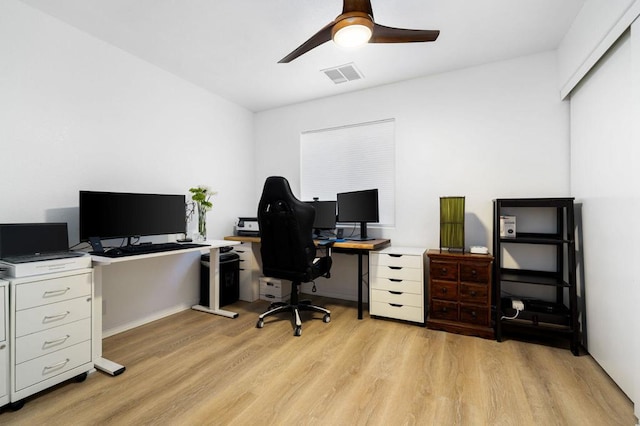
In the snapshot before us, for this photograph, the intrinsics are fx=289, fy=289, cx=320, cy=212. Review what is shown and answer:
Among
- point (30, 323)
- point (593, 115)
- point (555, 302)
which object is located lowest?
point (555, 302)

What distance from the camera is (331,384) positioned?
1947 mm

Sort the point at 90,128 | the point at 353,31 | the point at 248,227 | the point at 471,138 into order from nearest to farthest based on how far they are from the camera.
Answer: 1. the point at 353,31
2. the point at 90,128
3. the point at 471,138
4. the point at 248,227

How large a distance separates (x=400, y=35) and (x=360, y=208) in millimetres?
1937

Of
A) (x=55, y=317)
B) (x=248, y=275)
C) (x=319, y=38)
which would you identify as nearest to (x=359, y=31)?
(x=319, y=38)

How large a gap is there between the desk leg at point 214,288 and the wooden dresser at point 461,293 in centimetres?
212

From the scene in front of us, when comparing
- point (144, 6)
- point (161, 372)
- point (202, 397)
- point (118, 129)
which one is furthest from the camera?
point (118, 129)

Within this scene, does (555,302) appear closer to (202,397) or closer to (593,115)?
(593,115)

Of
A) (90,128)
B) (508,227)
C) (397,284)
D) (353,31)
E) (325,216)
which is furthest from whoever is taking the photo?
(325,216)

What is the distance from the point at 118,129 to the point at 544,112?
416 cm

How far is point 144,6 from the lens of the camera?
223 centimetres

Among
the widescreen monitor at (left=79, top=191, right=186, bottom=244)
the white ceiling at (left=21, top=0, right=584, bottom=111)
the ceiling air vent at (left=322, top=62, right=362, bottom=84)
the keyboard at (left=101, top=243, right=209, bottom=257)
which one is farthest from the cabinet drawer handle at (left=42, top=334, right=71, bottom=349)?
the ceiling air vent at (left=322, top=62, right=362, bottom=84)

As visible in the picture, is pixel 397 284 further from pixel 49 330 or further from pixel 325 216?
pixel 49 330

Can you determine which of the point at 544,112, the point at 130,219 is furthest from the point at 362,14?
the point at 130,219

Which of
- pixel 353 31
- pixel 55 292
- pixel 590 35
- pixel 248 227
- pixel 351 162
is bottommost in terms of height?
pixel 55 292
